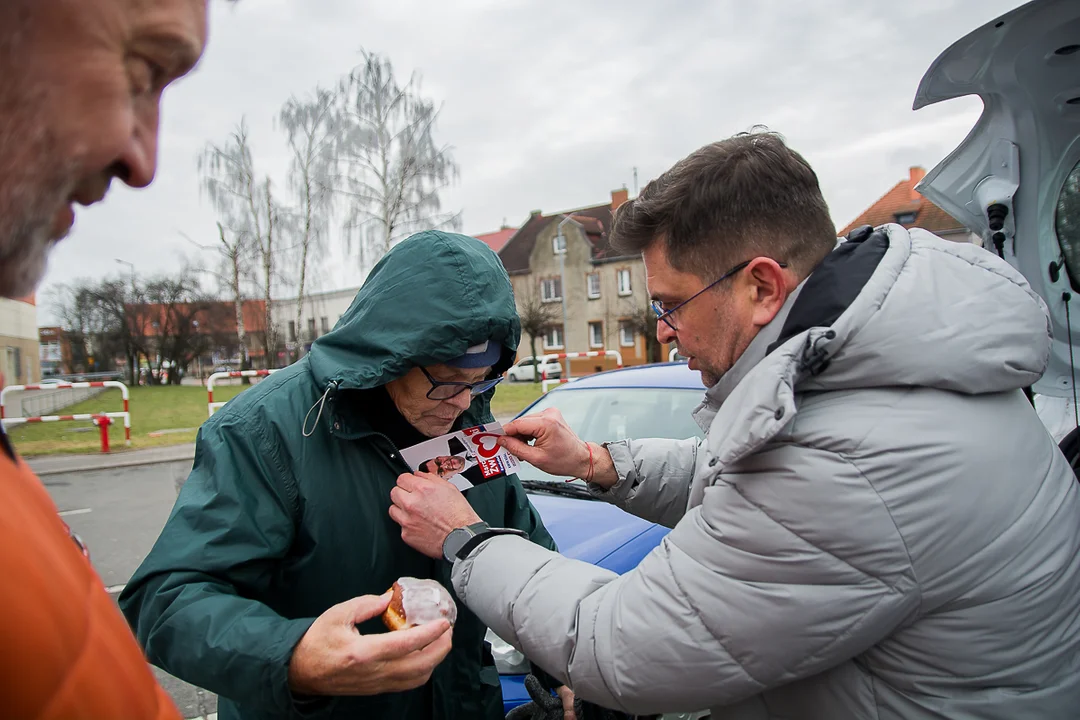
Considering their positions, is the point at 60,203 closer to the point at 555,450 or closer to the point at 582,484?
the point at 555,450

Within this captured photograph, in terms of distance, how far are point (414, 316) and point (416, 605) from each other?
0.73 meters

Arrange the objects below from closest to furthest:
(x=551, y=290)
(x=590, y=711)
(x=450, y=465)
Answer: (x=450, y=465) < (x=590, y=711) < (x=551, y=290)

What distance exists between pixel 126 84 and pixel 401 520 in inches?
47.4

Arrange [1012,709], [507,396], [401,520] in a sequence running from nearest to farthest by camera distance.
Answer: [1012,709], [401,520], [507,396]

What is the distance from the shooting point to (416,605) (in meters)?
1.37

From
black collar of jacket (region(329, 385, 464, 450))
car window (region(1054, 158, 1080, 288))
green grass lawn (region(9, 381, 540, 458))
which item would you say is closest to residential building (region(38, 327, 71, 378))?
green grass lawn (region(9, 381, 540, 458))

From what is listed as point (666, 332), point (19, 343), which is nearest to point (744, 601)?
point (666, 332)

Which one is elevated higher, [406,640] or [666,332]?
[666,332]

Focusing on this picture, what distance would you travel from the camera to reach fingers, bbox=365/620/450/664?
1.22m

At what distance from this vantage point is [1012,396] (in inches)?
52.7

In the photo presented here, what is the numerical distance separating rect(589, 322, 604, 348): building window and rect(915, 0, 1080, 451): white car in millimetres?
37476

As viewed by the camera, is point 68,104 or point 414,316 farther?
point 414,316

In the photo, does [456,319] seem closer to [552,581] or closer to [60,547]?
[552,581]

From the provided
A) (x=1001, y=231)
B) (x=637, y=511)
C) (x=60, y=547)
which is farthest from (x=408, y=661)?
(x=1001, y=231)
